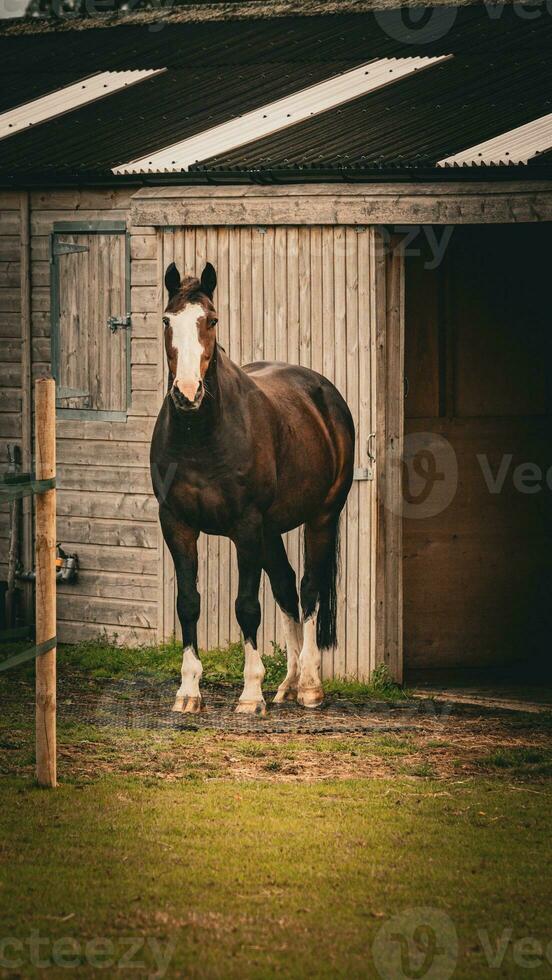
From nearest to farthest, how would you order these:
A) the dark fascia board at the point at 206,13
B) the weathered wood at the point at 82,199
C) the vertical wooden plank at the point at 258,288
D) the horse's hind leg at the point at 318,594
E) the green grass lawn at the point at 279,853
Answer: the green grass lawn at the point at 279,853
the horse's hind leg at the point at 318,594
the vertical wooden plank at the point at 258,288
the weathered wood at the point at 82,199
the dark fascia board at the point at 206,13

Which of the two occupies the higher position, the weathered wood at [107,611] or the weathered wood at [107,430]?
the weathered wood at [107,430]

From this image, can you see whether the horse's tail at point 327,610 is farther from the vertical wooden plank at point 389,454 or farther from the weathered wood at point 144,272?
the weathered wood at point 144,272

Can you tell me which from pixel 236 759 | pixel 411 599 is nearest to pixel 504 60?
pixel 411 599

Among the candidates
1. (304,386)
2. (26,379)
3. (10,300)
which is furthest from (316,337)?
(10,300)

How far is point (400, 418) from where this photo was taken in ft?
36.4

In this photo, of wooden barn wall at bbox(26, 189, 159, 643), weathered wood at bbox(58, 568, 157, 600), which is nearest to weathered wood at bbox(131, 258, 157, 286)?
wooden barn wall at bbox(26, 189, 159, 643)

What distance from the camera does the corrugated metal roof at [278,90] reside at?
37.1ft

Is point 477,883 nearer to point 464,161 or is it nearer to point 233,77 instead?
point 464,161

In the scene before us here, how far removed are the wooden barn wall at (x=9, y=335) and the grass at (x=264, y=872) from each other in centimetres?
514

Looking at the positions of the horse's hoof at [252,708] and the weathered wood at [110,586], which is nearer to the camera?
the horse's hoof at [252,708]

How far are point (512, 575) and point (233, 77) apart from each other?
470cm

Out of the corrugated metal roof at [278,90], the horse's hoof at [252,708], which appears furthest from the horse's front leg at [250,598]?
the corrugated metal roof at [278,90]

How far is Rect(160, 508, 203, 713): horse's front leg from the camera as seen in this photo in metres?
10.2

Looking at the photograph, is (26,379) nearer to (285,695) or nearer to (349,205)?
(349,205)
